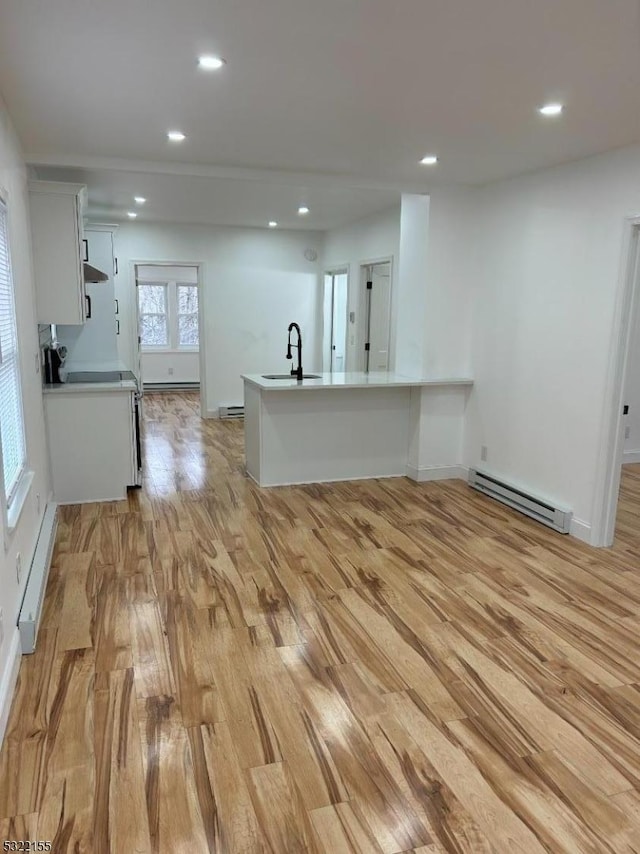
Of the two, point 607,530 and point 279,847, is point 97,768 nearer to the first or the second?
point 279,847

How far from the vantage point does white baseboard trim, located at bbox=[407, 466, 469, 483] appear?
18.3ft

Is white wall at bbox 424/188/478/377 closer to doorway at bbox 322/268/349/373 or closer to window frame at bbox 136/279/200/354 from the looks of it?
doorway at bbox 322/268/349/373

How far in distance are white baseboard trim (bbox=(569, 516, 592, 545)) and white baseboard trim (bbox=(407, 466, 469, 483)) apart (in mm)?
1386

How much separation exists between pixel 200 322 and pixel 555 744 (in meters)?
7.22

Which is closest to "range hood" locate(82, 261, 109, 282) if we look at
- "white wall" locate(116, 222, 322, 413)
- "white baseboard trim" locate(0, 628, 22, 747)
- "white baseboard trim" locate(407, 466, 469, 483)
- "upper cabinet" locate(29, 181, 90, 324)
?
"upper cabinet" locate(29, 181, 90, 324)

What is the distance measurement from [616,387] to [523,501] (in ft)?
3.90

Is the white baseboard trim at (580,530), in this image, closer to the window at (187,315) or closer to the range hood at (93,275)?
the range hood at (93,275)

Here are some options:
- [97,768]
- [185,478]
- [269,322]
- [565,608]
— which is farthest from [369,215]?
[97,768]

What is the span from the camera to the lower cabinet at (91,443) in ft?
15.3

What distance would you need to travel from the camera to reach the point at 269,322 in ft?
28.7

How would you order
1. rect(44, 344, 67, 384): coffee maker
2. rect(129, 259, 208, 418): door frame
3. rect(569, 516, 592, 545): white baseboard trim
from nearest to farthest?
rect(569, 516, 592, 545): white baseboard trim → rect(44, 344, 67, 384): coffee maker → rect(129, 259, 208, 418): door frame

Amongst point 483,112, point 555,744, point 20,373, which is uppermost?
point 483,112

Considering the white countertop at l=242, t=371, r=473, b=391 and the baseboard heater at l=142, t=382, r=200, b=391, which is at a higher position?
the white countertop at l=242, t=371, r=473, b=391

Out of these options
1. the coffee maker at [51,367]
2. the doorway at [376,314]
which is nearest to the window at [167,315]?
the doorway at [376,314]
